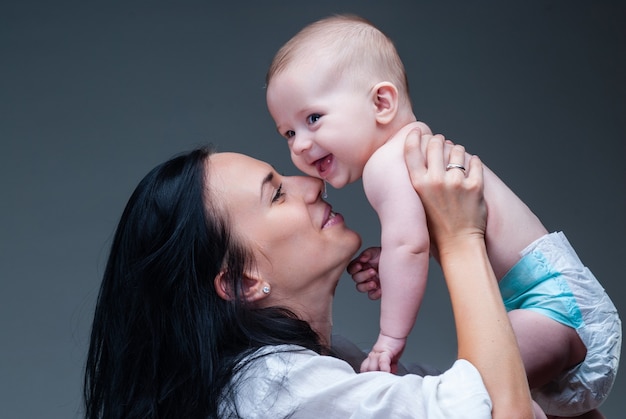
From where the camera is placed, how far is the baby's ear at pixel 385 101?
2145 mm

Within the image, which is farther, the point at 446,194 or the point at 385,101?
the point at 385,101

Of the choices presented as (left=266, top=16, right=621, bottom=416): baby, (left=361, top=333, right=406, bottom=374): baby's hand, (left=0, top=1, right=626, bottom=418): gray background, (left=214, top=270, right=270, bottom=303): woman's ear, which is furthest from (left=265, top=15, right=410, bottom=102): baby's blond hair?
(left=0, top=1, right=626, bottom=418): gray background

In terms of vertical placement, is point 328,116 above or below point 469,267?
above

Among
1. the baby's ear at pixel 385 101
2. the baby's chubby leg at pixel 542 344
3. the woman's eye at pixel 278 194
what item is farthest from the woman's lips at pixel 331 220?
the baby's chubby leg at pixel 542 344

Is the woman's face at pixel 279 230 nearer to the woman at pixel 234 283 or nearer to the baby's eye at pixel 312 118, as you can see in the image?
the woman at pixel 234 283

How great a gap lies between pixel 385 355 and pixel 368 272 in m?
0.30

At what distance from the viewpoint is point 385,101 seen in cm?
216

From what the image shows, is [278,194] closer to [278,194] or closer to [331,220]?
[278,194]

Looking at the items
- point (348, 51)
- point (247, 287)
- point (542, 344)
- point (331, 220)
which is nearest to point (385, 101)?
point (348, 51)

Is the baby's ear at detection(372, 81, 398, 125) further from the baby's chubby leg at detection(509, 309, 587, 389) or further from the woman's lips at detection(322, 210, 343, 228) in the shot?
the baby's chubby leg at detection(509, 309, 587, 389)

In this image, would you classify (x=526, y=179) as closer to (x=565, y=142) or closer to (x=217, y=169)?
(x=565, y=142)

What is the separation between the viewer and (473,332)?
184 centimetres

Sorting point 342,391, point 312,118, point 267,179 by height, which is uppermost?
point 312,118

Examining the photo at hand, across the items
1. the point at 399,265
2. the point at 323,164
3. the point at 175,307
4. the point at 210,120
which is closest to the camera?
the point at 399,265
